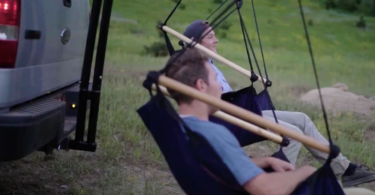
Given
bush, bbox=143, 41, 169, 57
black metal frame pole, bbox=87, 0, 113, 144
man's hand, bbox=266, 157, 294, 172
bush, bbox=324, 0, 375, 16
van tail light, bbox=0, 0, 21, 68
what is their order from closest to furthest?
man's hand, bbox=266, 157, 294, 172, van tail light, bbox=0, 0, 21, 68, black metal frame pole, bbox=87, 0, 113, 144, bush, bbox=143, 41, 169, 57, bush, bbox=324, 0, 375, 16

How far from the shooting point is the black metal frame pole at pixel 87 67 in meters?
3.94

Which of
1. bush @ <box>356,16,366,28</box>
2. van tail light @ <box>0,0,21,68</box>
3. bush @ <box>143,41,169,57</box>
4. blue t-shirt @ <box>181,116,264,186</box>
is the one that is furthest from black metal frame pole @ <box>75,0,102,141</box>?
bush @ <box>356,16,366,28</box>

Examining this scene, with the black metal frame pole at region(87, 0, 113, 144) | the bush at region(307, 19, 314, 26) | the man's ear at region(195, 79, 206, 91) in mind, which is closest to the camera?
the man's ear at region(195, 79, 206, 91)

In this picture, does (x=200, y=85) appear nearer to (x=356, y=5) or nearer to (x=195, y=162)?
(x=195, y=162)

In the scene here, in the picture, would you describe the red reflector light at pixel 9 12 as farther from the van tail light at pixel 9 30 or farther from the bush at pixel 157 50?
the bush at pixel 157 50

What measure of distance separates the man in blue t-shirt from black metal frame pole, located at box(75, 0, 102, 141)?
5.12 ft

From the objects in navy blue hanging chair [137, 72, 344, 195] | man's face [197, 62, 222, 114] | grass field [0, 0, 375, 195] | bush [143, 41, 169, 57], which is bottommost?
bush [143, 41, 169, 57]

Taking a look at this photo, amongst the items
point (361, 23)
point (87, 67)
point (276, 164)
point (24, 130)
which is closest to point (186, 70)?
point (276, 164)

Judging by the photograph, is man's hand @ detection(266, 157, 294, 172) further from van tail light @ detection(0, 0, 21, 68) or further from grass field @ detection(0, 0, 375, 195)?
grass field @ detection(0, 0, 375, 195)

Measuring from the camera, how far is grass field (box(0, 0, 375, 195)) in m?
4.93

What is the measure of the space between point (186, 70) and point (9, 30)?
1.15 metres

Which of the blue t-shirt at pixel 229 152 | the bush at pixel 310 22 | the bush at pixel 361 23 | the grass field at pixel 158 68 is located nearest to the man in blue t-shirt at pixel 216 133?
the blue t-shirt at pixel 229 152

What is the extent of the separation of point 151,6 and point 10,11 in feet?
45.4

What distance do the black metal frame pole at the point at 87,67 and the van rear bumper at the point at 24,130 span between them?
69 cm
